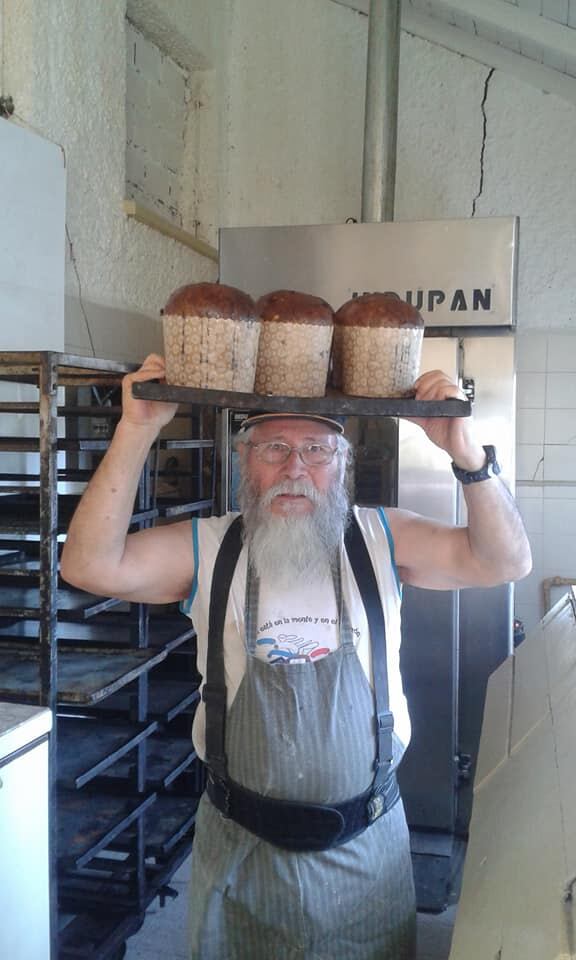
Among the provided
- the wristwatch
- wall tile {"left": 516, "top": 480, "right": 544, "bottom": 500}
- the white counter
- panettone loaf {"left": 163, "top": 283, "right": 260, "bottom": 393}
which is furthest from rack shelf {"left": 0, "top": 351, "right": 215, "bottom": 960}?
wall tile {"left": 516, "top": 480, "right": 544, "bottom": 500}

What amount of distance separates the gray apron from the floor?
1006 mm

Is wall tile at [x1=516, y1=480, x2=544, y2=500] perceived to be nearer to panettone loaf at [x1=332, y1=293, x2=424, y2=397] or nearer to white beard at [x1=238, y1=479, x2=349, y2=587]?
white beard at [x1=238, y1=479, x2=349, y2=587]

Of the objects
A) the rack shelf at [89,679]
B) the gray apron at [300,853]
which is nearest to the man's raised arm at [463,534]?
the gray apron at [300,853]

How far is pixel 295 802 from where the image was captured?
1496mm

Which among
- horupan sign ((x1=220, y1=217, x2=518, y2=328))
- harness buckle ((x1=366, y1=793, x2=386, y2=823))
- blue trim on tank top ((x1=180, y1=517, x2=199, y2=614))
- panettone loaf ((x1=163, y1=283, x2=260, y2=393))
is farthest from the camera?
horupan sign ((x1=220, y1=217, x2=518, y2=328))

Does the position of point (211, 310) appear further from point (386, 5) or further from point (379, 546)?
point (386, 5)

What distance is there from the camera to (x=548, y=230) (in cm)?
387

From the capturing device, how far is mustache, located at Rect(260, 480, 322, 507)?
160cm

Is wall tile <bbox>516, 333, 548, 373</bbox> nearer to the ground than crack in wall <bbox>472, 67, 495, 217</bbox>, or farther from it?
nearer to the ground

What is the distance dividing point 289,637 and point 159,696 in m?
1.28

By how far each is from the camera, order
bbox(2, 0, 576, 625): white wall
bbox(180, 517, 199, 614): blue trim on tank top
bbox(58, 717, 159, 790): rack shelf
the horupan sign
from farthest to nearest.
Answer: bbox(2, 0, 576, 625): white wall
the horupan sign
bbox(58, 717, 159, 790): rack shelf
bbox(180, 517, 199, 614): blue trim on tank top

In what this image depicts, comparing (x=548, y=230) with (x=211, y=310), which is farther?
(x=548, y=230)

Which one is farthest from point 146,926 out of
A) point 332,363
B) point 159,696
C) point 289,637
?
point 332,363

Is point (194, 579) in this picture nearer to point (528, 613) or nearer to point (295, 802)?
point (295, 802)
